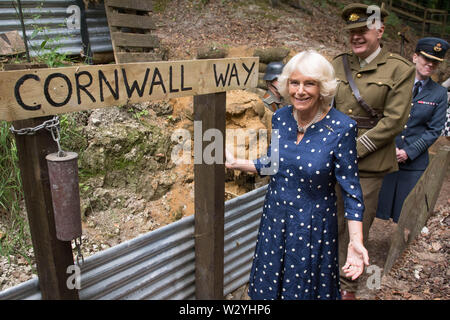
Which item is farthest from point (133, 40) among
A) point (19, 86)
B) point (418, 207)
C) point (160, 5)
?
point (160, 5)

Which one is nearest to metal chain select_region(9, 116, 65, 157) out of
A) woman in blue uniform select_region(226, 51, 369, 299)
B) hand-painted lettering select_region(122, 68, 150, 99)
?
hand-painted lettering select_region(122, 68, 150, 99)

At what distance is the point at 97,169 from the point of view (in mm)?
3826

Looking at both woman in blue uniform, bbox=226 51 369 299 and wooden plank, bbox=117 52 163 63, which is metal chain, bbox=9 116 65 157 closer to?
woman in blue uniform, bbox=226 51 369 299

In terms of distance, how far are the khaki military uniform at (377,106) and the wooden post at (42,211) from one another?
2.20 m

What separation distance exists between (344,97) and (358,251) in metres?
1.43

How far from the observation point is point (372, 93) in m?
2.81

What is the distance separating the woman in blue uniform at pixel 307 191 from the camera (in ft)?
6.59

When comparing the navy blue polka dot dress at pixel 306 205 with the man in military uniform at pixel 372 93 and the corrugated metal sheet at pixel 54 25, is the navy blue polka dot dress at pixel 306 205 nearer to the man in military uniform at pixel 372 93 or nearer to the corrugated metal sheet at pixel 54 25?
the man in military uniform at pixel 372 93

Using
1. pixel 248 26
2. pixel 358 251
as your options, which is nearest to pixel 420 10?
pixel 248 26

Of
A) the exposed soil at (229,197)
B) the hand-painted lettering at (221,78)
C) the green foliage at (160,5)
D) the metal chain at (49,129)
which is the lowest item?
the exposed soil at (229,197)

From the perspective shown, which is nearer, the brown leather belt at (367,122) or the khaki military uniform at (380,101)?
the khaki military uniform at (380,101)

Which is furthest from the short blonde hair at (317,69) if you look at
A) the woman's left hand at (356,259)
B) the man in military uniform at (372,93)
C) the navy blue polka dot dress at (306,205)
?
the man in military uniform at (372,93)
